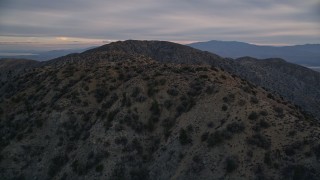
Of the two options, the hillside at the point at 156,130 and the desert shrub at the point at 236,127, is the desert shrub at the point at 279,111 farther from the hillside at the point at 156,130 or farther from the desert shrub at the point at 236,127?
the desert shrub at the point at 236,127

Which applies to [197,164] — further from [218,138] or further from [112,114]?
[112,114]

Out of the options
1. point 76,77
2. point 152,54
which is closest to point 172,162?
point 76,77

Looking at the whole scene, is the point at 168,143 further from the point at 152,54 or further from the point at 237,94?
the point at 152,54

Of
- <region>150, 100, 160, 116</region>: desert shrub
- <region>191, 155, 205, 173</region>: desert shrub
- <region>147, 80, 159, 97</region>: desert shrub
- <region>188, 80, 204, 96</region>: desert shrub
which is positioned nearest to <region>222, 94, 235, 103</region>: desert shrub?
<region>188, 80, 204, 96</region>: desert shrub

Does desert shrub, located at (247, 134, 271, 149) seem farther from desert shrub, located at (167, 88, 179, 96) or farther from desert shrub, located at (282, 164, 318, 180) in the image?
desert shrub, located at (167, 88, 179, 96)

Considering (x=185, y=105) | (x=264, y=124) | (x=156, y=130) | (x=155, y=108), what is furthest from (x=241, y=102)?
(x=155, y=108)

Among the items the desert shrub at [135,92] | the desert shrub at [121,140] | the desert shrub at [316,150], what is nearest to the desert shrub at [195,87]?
the desert shrub at [135,92]
